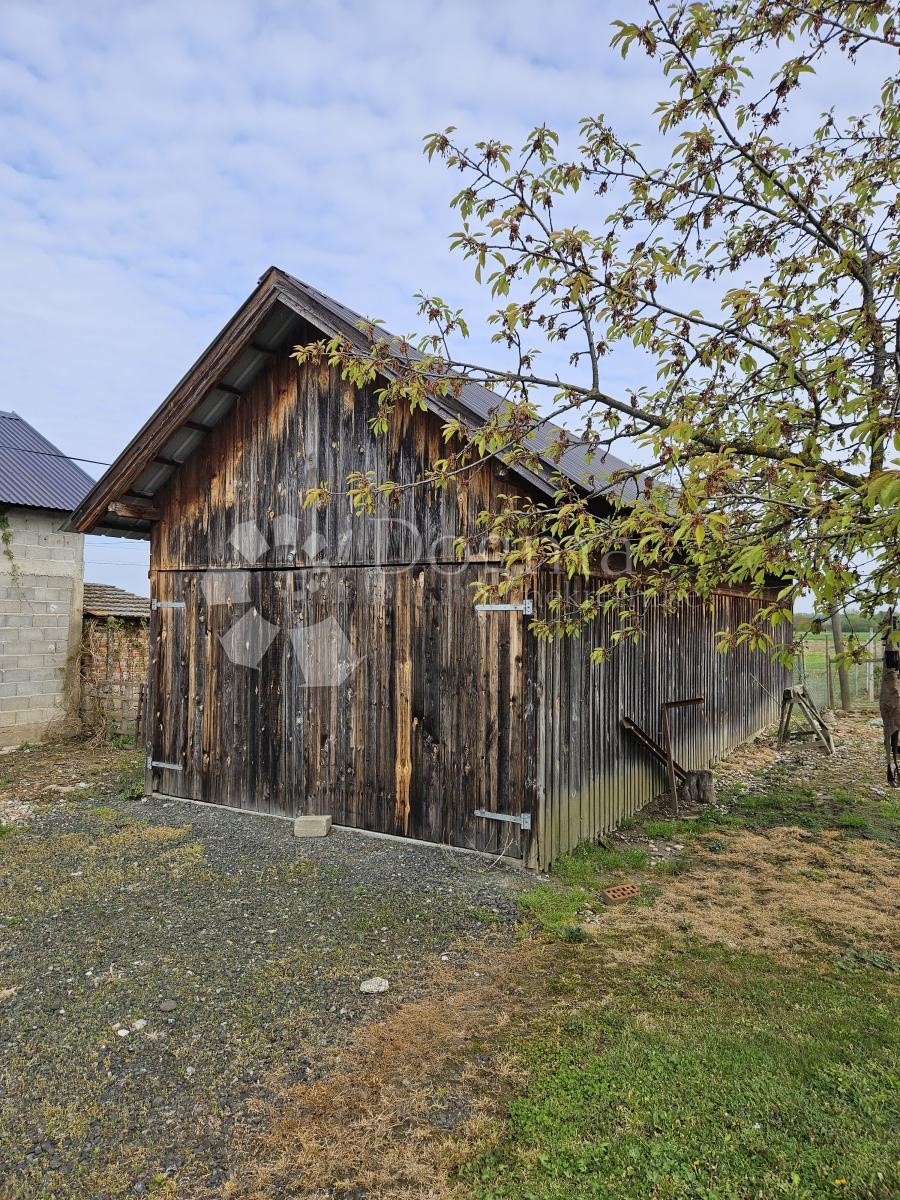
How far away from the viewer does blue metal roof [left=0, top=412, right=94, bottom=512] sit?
1226 centimetres

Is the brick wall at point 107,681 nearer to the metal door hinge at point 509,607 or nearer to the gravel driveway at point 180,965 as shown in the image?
the gravel driveway at point 180,965

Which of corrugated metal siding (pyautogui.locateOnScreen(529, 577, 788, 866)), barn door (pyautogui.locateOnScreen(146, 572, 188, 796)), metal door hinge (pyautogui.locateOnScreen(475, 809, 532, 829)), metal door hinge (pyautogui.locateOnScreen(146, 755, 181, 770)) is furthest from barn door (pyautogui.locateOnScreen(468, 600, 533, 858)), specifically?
metal door hinge (pyautogui.locateOnScreen(146, 755, 181, 770))

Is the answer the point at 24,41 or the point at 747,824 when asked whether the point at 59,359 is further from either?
the point at 747,824

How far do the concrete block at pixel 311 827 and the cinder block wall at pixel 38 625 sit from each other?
814 cm

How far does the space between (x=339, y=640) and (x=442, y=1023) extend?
433 centimetres

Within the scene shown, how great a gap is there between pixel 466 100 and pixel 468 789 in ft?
20.7

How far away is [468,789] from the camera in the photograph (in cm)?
646

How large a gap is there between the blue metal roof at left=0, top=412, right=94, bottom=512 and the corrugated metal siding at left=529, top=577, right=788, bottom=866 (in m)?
9.86

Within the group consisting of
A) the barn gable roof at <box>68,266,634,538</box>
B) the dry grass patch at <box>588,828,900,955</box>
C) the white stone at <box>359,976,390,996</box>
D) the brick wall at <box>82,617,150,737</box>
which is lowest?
the dry grass patch at <box>588,828,900,955</box>

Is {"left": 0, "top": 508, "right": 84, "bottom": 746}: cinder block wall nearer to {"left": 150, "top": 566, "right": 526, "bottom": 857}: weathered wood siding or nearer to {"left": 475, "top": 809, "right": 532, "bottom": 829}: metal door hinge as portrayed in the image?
{"left": 150, "top": 566, "right": 526, "bottom": 857}: weathered wood siding

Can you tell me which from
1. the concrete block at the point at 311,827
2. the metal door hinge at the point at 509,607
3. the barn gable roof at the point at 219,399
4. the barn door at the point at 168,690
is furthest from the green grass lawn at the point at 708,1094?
the barn door at the point at 168,690

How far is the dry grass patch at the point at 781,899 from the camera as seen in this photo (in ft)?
16.2

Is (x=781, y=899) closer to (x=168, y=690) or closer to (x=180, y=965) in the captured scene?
(x=180, y=965)

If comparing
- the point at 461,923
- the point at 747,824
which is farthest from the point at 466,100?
the point at 747,824
